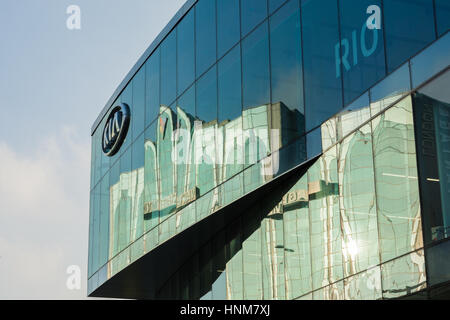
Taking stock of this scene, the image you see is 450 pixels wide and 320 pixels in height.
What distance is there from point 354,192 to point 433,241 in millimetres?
3497

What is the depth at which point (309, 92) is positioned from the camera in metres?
21.0

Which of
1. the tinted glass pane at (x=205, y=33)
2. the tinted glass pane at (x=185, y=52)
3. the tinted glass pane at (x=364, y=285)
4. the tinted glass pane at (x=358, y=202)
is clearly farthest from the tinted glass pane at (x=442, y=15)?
the tinted glass pane at (x=185, y=52)

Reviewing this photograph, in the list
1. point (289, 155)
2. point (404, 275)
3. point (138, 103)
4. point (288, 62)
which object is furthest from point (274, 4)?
point (138, 103)

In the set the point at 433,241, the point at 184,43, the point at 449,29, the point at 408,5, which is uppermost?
the point at 184,43

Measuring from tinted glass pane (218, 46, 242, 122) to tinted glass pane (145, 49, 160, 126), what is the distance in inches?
257

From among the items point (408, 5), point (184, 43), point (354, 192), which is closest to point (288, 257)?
point (354, 192)

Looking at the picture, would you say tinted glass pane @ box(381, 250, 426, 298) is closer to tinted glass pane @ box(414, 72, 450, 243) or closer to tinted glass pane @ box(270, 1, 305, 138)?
tinted glass pane @ box(414, 72, 450, 243)

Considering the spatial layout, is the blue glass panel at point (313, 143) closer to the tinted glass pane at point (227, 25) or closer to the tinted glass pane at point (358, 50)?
the tinted glass pane at point (358, 50)

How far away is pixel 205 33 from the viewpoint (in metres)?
28.5

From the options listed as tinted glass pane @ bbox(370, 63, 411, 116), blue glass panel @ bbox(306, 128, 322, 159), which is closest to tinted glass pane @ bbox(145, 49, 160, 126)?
blue glass panel @ bbox(306, 128, 322, 159)

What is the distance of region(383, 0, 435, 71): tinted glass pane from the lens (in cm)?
1634

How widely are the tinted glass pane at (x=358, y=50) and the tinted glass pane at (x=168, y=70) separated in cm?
1250

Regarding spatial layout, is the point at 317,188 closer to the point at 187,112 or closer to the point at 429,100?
the point at 429,100
